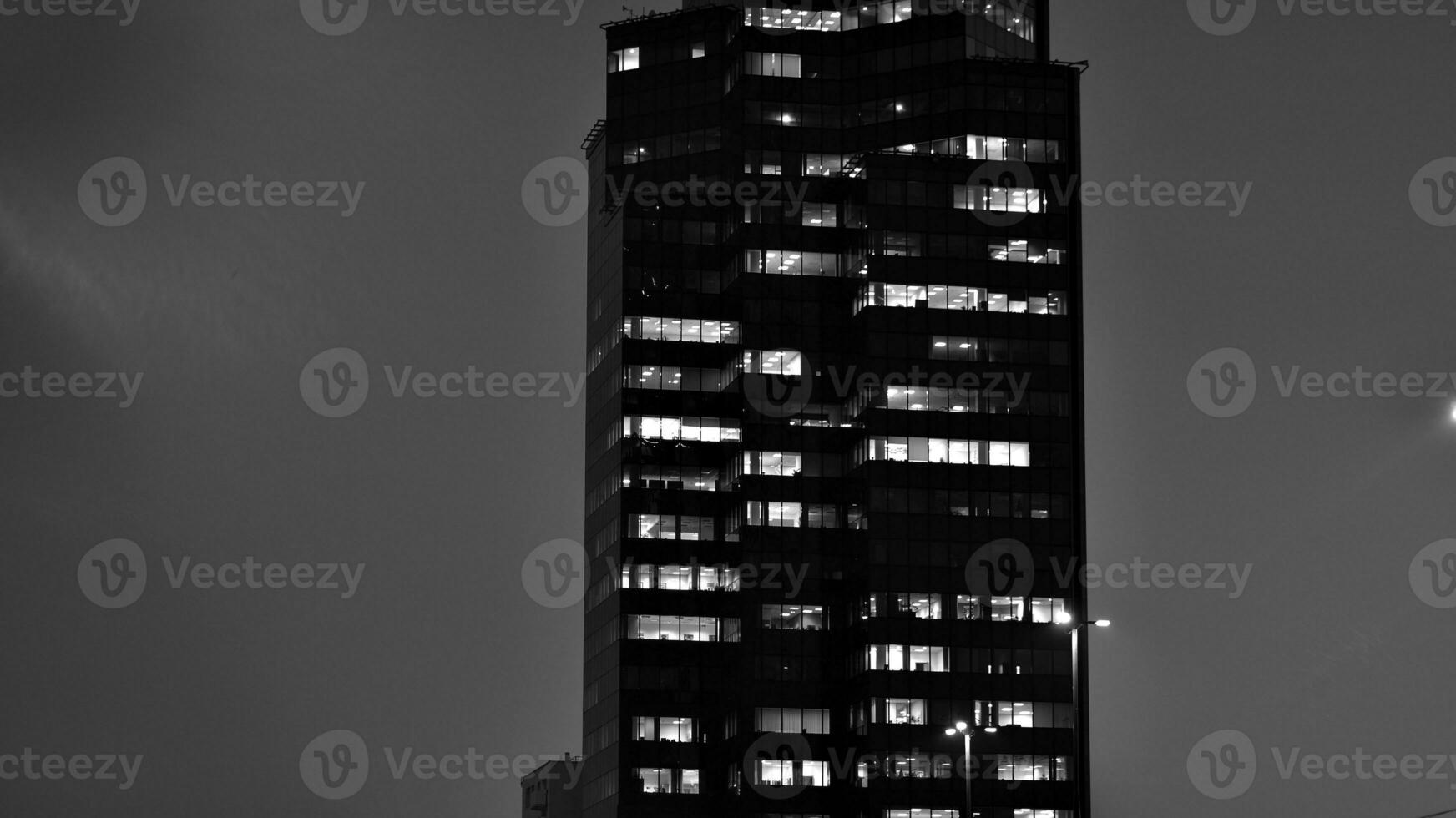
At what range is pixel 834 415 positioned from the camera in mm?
182625

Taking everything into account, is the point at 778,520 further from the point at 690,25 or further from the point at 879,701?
the point at 690,25

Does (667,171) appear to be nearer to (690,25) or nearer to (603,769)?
(690,25)

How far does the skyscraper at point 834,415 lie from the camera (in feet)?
543

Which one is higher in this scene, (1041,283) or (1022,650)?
(1041,283)

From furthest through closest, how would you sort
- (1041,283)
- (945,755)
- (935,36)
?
(935,36), (1041,283), (945,755)

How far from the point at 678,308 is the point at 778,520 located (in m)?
23.4

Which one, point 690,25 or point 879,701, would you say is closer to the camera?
point 879,701

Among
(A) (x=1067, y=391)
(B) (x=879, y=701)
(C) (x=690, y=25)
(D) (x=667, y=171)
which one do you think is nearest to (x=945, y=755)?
(B) (x=879, y=701)

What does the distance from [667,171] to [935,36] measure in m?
29.7

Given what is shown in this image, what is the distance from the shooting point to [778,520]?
180m

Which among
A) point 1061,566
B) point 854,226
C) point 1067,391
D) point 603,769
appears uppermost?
point 854,226

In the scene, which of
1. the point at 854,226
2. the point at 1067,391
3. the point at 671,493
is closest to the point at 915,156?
the point at 854,226

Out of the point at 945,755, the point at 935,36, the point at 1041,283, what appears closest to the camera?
the point at 945,755

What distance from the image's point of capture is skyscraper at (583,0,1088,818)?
165500 millimetres
